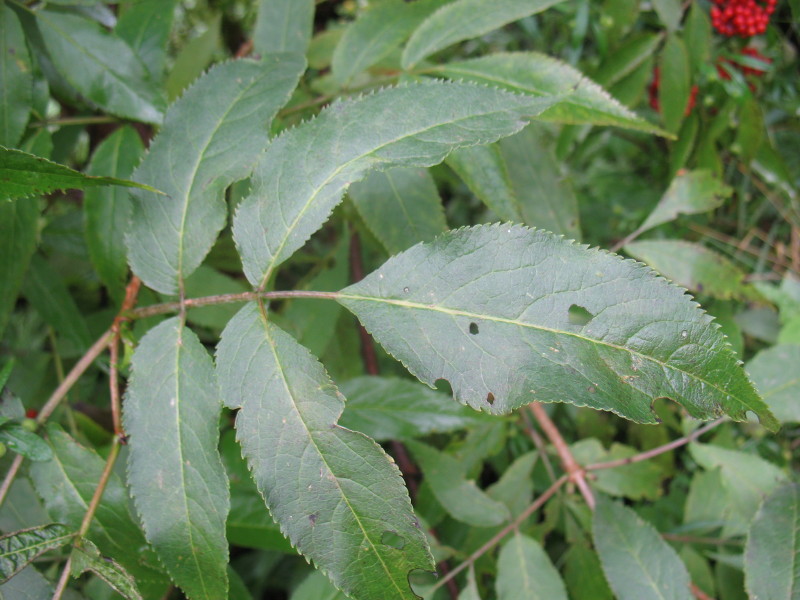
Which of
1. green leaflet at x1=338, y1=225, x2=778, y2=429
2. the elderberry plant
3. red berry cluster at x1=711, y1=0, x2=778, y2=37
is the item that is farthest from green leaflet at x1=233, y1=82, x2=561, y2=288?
red berry cluster at x1=711, y1=0, x2=778, y2=37

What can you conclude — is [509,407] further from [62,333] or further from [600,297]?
[62,333]

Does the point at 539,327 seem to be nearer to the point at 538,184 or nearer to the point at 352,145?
the point at 352,145

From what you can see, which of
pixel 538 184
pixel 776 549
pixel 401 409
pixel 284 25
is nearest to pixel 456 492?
pixel 401 409

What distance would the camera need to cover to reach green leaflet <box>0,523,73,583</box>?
713 millimetres

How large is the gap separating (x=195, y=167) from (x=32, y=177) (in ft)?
0.66

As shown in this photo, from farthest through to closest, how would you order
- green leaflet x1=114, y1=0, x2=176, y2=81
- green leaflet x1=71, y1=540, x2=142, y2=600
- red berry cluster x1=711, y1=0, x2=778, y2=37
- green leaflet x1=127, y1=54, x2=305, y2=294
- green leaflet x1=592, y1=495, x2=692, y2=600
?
Answer: red berry cluster x1=711, y1=0, x2=778, y2=37, green leaflet x1=114, y1=0, x2=176, y2=81, green leaflet x1=592, y1=495, x2=692, y2=600, green leaflet x1=127, y1=54, x2=305, y2=294, green leaflet x1=71, y1=540, x2=142, y2=600

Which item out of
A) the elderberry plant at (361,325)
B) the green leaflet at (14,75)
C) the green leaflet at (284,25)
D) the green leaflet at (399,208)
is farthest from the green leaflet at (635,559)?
the green leaflet at (14,75)

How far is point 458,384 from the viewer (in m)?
0.65

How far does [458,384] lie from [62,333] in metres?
0.98

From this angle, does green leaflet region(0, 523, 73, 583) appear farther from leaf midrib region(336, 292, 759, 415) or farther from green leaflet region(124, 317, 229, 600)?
leaf midrib region(336, 292, 759, 415)

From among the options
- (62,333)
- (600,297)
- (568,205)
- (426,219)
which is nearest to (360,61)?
(426,219)

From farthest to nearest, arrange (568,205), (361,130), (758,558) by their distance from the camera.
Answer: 1. (568,205)
2. (758,558)
3. (361,130)

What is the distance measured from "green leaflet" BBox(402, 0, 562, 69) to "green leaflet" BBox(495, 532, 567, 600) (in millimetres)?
879

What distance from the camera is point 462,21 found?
1.00 m
